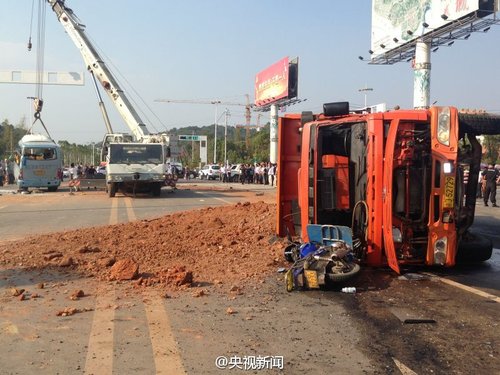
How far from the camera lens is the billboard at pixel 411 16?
27.0 m

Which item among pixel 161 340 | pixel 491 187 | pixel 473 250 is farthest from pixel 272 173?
pixel 161 340

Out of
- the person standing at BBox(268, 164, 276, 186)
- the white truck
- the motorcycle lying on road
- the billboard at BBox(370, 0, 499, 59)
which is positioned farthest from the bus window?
the motorcycle lying on road

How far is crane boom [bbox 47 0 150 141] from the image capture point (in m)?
24.4

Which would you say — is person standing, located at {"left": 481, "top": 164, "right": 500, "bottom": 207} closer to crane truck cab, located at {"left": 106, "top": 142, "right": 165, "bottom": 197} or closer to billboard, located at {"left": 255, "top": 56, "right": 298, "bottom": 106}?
crane truck cab, located at {"left": 106, "top": 142, "right": 165, "bottom": 197}

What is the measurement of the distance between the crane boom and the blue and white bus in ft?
18.5

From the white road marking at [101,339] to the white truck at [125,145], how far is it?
15658 millimetres

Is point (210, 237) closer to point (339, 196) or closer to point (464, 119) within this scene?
point (339, 196)

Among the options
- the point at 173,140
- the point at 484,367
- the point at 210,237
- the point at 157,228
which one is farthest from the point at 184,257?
the point at 173,140

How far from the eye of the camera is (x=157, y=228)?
32.9 ft

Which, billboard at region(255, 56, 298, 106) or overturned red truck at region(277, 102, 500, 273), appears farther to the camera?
billboard at region(255, 56, 298, 106)

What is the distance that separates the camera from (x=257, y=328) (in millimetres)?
4570

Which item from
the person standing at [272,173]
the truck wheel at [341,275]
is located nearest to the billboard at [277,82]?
the person standing at [272,173]

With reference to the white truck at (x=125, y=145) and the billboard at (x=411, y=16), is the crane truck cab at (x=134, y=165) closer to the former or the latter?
the white truck at (x=125, y=145)

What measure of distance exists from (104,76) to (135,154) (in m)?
6.15
